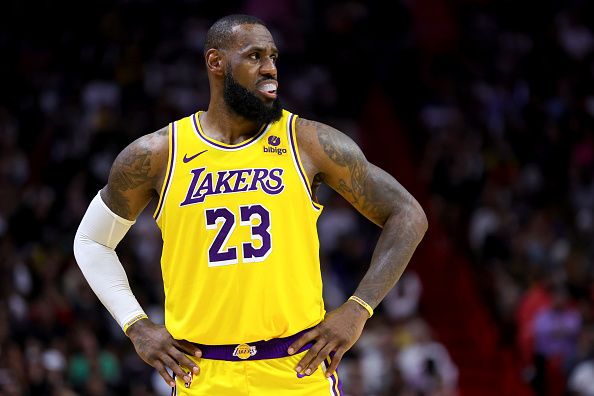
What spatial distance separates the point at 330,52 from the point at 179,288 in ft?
41.0

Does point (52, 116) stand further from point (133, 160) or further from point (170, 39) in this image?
point (133, 160)

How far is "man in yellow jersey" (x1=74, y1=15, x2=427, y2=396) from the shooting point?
507 cm

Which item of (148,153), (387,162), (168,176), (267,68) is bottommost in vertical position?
(168,176)

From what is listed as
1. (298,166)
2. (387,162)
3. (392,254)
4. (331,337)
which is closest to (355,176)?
(298,166)

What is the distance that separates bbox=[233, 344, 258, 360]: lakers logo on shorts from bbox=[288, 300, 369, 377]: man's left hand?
7.0 inches

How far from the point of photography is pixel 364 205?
535 cm

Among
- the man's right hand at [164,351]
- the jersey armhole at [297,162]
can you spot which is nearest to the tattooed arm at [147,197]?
the man's right hand at [164,351]

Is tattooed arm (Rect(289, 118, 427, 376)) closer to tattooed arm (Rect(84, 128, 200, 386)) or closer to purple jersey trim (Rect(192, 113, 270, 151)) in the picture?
purple jersey trim (Rect(192, 113, 270, 151))

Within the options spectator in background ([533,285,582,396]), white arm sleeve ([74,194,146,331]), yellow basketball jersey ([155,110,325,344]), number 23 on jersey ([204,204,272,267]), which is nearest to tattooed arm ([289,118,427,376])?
yellow basketball jersey ([155,110,325,344])

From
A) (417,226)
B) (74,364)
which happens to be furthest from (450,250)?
(417,226)

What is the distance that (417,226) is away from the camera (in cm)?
528

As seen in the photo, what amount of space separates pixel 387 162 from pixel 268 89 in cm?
1118

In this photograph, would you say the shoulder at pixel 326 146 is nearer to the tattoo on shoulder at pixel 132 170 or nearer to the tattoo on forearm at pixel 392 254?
the tattoo on forearm at pixel 392 254

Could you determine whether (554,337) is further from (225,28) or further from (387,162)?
(225,28)
